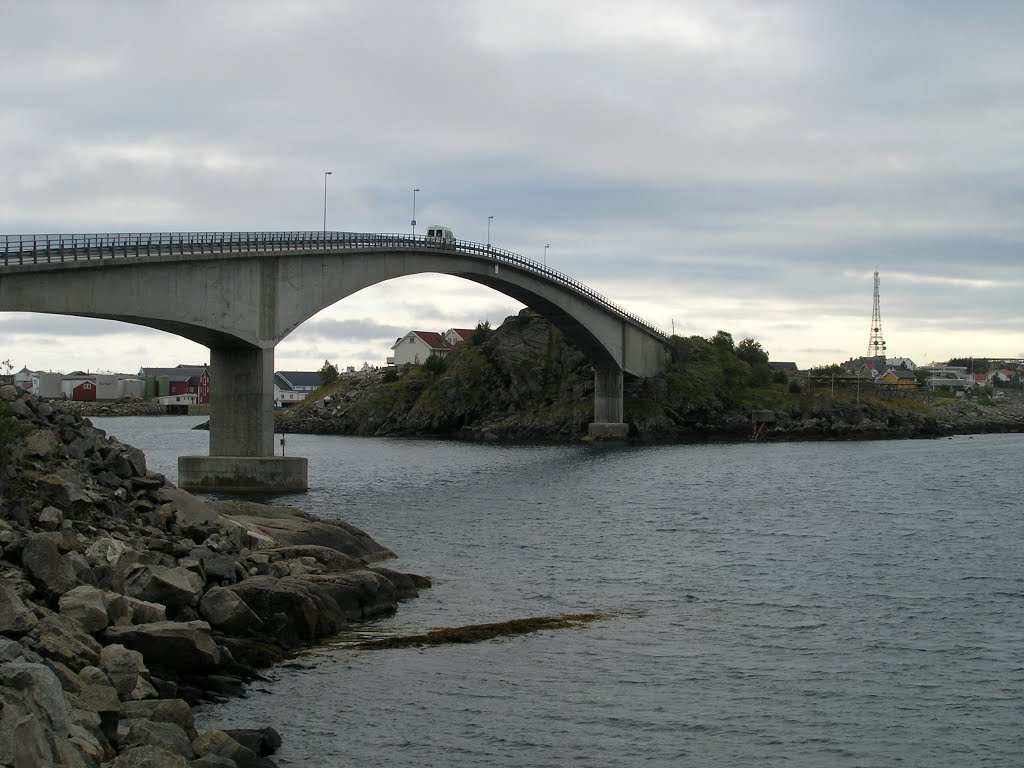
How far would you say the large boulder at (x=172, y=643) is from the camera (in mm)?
19469

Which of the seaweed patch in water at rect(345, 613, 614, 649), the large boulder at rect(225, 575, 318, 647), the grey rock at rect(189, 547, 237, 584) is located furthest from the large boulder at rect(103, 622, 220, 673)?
the grey rock at rect(189, 547, 237, 584)

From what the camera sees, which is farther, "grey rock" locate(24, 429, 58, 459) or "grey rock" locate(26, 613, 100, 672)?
"grey rock" locate(24, 429, 58, 459)

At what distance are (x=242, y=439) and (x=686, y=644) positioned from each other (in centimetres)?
3661

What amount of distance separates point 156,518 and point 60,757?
15068 mm

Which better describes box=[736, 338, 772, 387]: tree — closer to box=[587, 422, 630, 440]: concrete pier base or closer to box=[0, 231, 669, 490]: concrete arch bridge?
box=[587, 422, 630, 440]: concrete pier base

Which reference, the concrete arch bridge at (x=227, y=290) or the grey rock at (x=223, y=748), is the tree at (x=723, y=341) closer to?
the concrete arch bridge at (x=227, y=290)

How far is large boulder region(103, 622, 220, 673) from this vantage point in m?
19.5

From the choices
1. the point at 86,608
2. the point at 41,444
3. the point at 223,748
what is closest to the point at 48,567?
the point at 86,608

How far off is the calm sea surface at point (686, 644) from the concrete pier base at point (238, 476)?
2.22 m

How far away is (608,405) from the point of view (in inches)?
4525

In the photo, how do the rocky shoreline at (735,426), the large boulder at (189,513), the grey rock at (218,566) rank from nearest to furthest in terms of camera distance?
the grey rock at (218,566) → the large boulder at (189,513) → the rocky shoreline at (735,426)

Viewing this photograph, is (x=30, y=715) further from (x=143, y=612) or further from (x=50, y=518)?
(x=50, y=518)

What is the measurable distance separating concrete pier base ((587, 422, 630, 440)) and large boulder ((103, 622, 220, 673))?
307 feet


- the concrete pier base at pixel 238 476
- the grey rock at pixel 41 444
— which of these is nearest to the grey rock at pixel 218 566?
the grey rock at pixel 41 444
